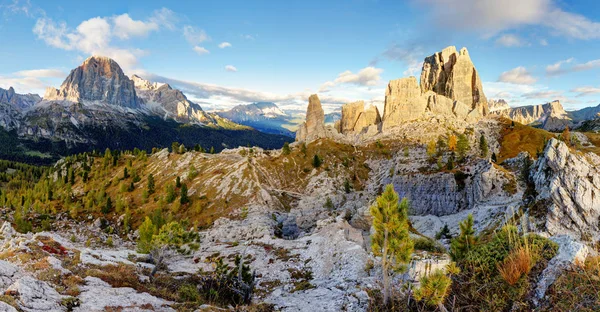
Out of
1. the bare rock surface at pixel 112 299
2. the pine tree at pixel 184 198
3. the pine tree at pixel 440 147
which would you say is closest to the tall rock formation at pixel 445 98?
the pine tree at pixel 440 147

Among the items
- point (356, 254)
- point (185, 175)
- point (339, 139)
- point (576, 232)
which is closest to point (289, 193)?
point (185, 175)

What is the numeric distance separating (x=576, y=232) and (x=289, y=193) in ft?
280

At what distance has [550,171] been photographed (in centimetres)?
4744

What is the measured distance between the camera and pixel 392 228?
64.0 feet

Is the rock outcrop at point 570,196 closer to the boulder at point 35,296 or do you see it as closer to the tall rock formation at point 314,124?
the boulder at point 35,296

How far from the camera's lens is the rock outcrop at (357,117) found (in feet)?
618

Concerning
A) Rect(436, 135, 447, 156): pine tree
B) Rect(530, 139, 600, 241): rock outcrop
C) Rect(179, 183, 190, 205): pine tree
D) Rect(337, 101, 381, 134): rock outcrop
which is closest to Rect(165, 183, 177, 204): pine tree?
Rect(179, 183, 190, 205): pine tree

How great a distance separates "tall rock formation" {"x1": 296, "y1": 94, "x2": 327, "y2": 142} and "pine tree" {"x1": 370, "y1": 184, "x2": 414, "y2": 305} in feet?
492

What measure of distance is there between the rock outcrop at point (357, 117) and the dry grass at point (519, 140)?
68.1 meters

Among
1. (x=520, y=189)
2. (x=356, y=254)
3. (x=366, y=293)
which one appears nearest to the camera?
(x=366, y=293)

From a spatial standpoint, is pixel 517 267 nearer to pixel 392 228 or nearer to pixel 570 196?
pixel 392 228

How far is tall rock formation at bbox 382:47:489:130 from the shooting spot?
178 m

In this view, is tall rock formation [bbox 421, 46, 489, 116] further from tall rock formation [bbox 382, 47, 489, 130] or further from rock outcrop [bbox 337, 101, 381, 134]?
rock outcrop [bbox 337, 101, 381, 134]

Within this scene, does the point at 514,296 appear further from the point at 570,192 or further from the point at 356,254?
the point at 570,192
